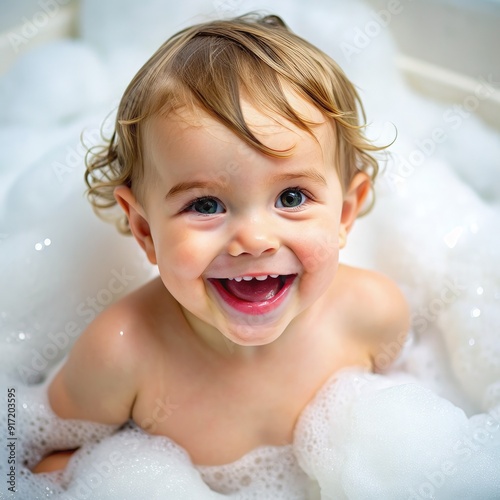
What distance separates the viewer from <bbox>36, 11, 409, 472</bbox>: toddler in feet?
3.27

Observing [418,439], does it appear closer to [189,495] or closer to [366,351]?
[366,351]

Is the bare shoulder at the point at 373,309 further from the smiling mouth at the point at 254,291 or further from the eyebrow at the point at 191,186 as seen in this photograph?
the eyebrow at the point at 191,186

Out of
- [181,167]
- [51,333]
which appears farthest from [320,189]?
[51,333]

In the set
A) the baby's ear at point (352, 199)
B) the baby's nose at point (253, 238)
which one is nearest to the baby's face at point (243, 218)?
the baby's nose at point (253, 238)

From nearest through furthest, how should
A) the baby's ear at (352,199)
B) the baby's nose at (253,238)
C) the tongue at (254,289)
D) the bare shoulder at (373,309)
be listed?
the baby's nose at (253,238)
the tongue at (254,289)
the baby's ear at (352,199)
the bare shoulder at (373,309)

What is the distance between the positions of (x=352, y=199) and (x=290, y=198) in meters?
0.23

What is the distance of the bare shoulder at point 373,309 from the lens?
4.33 ft

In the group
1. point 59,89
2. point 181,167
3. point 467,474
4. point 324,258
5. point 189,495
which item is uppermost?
point 181,167

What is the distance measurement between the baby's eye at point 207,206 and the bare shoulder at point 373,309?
1.25 feet

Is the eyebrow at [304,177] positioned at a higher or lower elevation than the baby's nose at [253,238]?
higher

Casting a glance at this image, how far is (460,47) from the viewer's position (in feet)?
5.76

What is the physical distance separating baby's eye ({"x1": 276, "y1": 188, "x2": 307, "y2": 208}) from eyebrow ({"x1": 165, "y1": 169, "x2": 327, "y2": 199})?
0.08 feet

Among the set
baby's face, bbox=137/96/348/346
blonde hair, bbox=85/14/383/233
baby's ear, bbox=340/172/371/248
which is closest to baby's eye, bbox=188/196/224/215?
baby's face, bbox=137/96/348/346

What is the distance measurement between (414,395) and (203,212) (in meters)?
0.54
